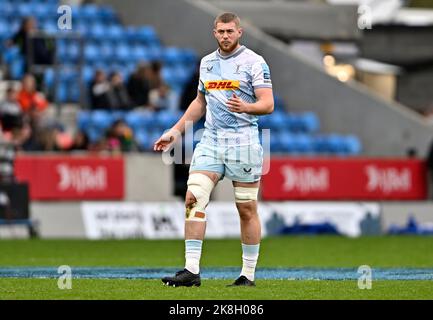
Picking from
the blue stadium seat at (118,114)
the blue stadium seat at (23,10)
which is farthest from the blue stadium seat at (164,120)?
the blue stadium seat at (23,10)

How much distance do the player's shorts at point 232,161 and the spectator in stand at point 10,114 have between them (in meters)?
12.9

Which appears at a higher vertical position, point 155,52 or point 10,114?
point 155,52

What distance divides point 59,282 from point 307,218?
1346cm

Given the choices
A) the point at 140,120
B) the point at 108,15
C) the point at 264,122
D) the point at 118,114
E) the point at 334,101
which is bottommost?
the point at 264,122

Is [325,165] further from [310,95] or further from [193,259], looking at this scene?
[193,259]

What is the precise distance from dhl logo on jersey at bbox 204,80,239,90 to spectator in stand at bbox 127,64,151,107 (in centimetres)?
1546

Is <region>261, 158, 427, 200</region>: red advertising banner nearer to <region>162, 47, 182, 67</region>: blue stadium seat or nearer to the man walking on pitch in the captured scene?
<region>162, 47, 182, 67</region>: blue stadium seat

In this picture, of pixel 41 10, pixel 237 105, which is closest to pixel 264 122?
pixel 41 10

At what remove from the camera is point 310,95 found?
29.8m

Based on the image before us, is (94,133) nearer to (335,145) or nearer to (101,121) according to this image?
(101,121)

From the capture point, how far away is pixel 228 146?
11.8m

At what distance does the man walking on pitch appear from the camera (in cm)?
1160

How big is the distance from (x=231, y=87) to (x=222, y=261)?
576cm
